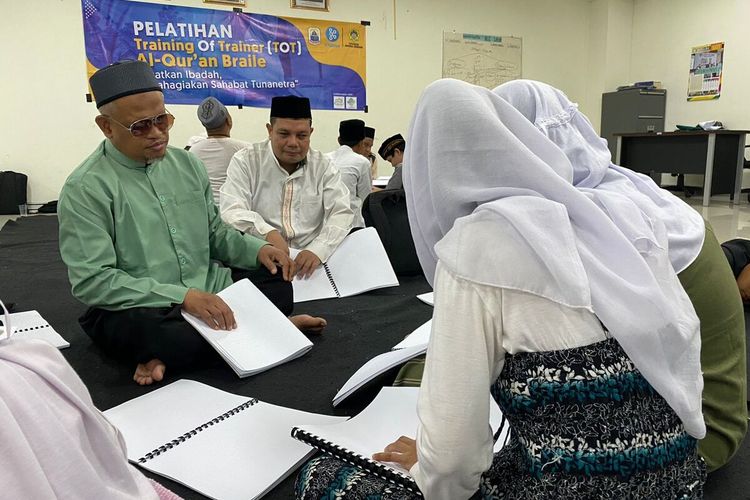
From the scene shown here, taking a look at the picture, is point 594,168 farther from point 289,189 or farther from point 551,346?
point 289,189

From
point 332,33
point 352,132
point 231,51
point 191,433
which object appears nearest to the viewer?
point 191,433

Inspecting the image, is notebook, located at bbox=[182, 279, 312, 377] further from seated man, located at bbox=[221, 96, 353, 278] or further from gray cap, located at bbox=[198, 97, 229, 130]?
gray cap, located at bbox=[198, 97, 229, 130]

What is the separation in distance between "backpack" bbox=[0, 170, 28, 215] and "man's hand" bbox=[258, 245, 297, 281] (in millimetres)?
4702

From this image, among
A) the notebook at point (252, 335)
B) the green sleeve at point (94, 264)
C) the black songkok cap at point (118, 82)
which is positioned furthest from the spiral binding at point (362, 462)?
the black songkok cap at point (118, 82)

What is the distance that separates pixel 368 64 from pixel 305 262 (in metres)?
5.17

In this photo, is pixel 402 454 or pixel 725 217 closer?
pixel 402 454

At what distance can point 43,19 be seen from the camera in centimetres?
568

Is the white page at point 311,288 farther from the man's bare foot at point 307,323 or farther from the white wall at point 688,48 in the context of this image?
the white wall at point 688,48

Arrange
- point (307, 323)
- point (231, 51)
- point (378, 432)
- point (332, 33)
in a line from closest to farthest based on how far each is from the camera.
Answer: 1. point (378, 432)
2. point (307, 323)
3. point (231, 51)
4. point (332, 33)

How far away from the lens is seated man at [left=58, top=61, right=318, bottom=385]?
1733 mm

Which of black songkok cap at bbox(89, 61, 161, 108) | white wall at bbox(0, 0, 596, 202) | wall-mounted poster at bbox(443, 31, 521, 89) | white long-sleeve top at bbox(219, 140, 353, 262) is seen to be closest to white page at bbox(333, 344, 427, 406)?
black songkok cap at bbox(89, 61, 161, 108)

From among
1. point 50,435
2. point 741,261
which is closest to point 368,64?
point 741,261

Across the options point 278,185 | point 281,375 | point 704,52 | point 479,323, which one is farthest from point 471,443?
point 704,52

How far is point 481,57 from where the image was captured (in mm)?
7930
